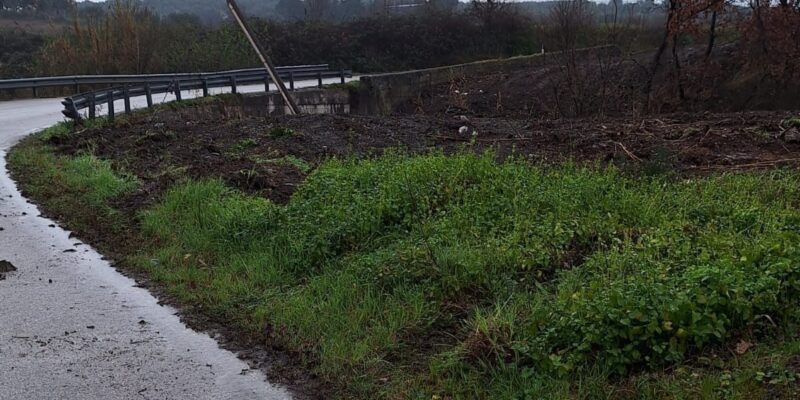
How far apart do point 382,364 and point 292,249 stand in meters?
2.48

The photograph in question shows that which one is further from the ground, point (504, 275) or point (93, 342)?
point (504, 275)

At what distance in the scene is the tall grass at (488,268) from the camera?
4926mm

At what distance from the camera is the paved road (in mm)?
5242

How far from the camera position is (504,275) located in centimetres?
627

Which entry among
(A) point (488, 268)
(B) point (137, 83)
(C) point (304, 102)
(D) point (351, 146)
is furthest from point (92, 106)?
(A) point (488, 268)

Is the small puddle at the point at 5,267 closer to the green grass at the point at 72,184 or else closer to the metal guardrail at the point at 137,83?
the green grass at the point at 72,184

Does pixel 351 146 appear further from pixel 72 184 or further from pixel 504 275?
pixel 504 275

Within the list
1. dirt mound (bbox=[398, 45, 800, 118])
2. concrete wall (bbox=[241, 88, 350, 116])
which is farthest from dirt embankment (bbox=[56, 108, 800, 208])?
concrete wall (bbox=[241, 88, 350, 116])

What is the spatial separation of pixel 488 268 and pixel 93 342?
3.24m

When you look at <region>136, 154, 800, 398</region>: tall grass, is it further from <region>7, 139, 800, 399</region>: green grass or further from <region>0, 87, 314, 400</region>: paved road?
<region>0, 87, 314, 400</region>: paved road

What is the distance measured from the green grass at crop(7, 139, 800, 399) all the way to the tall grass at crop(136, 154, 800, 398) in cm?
2

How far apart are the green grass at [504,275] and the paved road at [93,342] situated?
47 centimetres

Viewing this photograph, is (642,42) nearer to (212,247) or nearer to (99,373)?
(212,247)

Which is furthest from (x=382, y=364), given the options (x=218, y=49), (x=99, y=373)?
(x=218, y=49)
